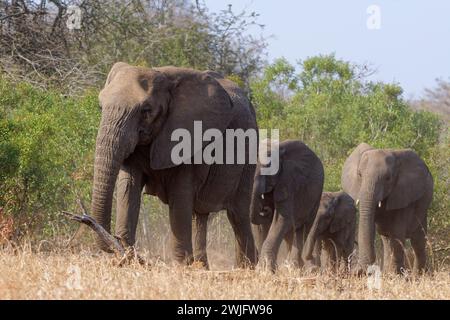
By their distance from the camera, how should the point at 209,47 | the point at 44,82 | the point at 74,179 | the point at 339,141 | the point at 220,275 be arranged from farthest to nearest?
the point at 209,47 < the point at 339,141 < the point at 44,82 < the point at 74,179 < the point at 220,275

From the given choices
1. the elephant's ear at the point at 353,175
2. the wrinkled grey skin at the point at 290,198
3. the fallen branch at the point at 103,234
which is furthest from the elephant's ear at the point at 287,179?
the fallen branch at the point at 103,234

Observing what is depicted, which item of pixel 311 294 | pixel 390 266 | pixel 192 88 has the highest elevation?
pixel 192 88

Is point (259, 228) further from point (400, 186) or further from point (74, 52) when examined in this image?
point (74, 52)

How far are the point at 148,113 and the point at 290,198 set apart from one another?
4.57 metres

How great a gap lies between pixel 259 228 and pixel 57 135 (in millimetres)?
2837

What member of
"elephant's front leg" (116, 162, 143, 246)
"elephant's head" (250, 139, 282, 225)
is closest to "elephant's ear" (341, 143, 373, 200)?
"elephant's head" (250, 139, 282, 225)

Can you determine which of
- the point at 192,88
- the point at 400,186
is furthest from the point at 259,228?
the point at 192,88

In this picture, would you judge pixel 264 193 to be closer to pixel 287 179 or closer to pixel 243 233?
pixel 287 179

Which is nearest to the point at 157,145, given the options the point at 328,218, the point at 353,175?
the point at 328,218

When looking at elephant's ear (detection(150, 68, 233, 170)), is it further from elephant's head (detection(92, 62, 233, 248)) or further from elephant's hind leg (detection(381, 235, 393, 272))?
elephant's hind leg (detection(381, 235, 393, 272))

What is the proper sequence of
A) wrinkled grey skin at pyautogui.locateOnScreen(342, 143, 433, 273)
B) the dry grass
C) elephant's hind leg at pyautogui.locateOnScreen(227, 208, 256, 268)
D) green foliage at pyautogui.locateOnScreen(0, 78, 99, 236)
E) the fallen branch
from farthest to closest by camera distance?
wrinkled grey skin at pyautogui.locateOnScreen(342, 143, 433, 273), green foliage at pyautogui.locateOnScreen(0, 78, 99, 236), elephant's hind leg at pyautogui.locateOnScreen(227, 208, 256, 268), the fallen branch, the dry grass

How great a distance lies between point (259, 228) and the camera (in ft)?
47.0

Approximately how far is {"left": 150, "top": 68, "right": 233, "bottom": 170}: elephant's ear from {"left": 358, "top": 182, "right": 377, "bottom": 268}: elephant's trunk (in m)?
5.18

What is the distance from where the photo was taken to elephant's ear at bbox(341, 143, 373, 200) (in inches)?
634
